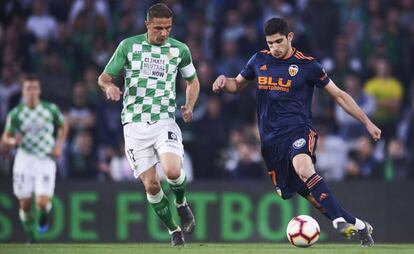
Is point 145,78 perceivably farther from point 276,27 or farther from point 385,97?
point 385,97

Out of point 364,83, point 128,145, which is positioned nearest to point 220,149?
point 364,83

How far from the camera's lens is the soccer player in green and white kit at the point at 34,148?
16.0 m

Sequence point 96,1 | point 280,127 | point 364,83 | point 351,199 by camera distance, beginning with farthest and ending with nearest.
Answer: point 96,1, point 364,83, point 351,199, point 280,127

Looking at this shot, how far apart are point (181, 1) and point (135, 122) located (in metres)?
8.72

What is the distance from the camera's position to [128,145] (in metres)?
12.2

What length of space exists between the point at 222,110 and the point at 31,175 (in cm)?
380

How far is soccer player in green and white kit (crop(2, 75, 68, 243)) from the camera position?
52.6 feet

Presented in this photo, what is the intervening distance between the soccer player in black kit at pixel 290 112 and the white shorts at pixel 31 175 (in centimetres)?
472

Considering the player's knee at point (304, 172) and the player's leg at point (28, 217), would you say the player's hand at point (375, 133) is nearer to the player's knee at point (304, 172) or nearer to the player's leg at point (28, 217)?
the player's knee at point (304, 172)

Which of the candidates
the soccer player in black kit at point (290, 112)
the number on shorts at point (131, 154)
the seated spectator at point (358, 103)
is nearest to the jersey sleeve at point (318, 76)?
the soccer player in black kit at point (290, 112)

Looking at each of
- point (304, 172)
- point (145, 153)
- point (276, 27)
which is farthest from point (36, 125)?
point (304, 172)

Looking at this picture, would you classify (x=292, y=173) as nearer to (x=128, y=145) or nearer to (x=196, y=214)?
(x=128, y=145)

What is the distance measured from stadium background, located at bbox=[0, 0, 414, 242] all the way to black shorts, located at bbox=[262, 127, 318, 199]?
481cm

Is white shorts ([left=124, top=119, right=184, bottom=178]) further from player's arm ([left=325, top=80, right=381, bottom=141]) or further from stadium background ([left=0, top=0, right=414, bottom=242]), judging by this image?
stadium background ([left=0, top=0, right=414, bottom=242])
